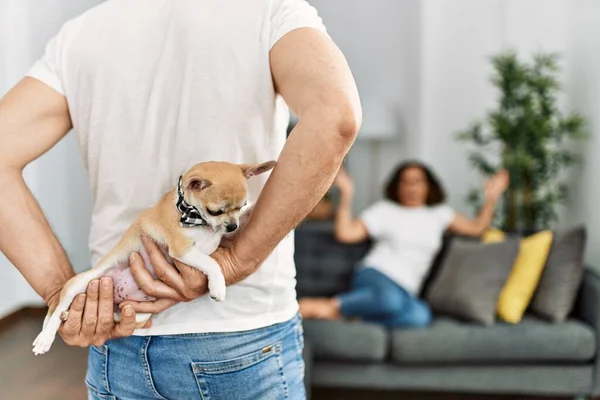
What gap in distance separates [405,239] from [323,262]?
0.45 meters

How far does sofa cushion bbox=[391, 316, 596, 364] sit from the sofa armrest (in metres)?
0.04

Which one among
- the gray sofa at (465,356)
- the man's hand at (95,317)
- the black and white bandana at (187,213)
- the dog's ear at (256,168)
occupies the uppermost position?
the dog's ear at (256,168)

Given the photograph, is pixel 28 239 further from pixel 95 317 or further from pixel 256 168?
pixel 256 168

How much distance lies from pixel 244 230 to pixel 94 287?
25 cm

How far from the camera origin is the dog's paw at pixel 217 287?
1.00 m

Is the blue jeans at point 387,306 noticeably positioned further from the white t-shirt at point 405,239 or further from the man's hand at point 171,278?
the man's hand at point 171,278

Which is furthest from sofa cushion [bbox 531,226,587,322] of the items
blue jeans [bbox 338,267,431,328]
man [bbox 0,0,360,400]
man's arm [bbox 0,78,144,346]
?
man's arm [bbox 0,78,144,346]

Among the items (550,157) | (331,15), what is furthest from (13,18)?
(550,157)

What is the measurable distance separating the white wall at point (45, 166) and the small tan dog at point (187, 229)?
3.57m

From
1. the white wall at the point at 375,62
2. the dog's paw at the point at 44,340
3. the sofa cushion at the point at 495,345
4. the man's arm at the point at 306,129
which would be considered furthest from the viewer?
the white wall at the point at 375,62

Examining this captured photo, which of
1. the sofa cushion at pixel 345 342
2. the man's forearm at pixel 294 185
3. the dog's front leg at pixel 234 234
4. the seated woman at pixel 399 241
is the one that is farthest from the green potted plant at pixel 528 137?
the man's forearm at pixel 294 185

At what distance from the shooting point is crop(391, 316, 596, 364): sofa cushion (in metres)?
3.08

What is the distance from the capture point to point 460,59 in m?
4.71

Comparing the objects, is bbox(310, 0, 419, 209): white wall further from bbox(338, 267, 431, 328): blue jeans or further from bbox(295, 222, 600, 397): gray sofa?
bbox(295, 222, 600, 397): gray sofa
